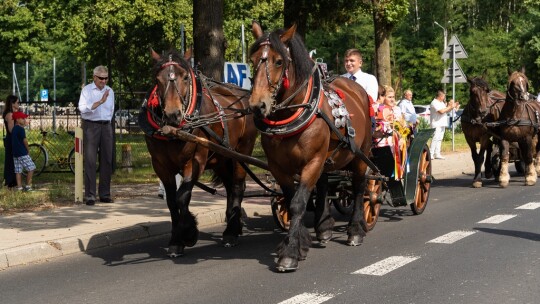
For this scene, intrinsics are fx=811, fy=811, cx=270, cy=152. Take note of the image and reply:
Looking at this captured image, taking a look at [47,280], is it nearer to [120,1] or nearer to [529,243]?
[529,243]

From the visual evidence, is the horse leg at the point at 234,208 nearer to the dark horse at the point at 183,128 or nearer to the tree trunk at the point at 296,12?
the dark horse at the point at 183,128

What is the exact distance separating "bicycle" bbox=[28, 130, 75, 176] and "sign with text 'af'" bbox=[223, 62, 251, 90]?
586cm

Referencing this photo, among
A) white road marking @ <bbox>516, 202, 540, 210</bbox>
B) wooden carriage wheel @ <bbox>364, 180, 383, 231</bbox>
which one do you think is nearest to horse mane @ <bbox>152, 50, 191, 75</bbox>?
wooden carriage wheel @ <bbox>364, 180, 383, 231</bbox>

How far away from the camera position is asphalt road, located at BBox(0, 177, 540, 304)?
21.9 ft

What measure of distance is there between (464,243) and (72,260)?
4.34 metres

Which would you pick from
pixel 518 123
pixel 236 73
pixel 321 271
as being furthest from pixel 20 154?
pixel 518 123

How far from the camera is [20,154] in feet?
46.9

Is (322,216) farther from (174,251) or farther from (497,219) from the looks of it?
(497,219)

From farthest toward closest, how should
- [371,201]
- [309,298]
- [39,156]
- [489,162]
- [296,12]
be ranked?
[296,12] → [39,156] → [489,162] → [371,201] → [309,298]

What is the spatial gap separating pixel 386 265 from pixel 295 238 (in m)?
1.01

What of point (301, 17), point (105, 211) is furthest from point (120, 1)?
point (105, 211)

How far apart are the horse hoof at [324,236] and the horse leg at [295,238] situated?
1120 millimetres

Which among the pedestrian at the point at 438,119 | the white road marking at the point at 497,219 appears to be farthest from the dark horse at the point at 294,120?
the pedestrian at the point at 438,119

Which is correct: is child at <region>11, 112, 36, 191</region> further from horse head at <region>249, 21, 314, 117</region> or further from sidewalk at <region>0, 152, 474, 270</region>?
horse head at <region>249, 21, 314, 117</region>
